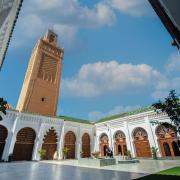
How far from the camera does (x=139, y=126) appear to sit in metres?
21.2

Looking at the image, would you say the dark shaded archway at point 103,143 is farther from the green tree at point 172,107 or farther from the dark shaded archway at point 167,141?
the green tree at point 172,107

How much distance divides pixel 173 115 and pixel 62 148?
55.4ft

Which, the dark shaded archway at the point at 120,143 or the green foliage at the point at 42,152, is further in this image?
the dark shaded archway at the point at 120,143

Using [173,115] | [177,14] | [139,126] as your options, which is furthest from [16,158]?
[177,14]

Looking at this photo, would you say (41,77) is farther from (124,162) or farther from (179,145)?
(179,145)

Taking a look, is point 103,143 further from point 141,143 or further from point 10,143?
point 10,143

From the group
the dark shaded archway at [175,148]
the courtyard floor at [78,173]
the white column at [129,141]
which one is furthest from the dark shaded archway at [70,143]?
the dark shaded archway at [175,148]

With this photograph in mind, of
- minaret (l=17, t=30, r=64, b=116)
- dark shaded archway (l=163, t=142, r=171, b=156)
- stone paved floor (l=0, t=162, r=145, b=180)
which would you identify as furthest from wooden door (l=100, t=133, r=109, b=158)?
stone paved floor (l=0, t=162, r=145, b=180)

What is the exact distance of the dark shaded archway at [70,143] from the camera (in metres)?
23.5

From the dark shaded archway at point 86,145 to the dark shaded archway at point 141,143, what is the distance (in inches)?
341

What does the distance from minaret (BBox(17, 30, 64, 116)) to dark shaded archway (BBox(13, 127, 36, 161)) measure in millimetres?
4133

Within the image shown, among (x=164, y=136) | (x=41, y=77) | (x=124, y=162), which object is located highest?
(x=41, y=77)

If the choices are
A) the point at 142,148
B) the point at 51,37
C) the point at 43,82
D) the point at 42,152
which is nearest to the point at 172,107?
the point at 142,148

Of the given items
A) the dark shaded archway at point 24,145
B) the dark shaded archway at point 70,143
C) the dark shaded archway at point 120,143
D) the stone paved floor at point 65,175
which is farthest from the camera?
the dark shaded archway at point 70,143
